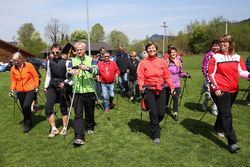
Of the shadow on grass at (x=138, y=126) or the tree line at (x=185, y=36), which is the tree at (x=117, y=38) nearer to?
the tree line at (x=185, y=36)

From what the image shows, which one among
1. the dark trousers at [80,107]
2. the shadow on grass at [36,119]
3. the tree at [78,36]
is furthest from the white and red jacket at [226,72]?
the tree at [78,36]

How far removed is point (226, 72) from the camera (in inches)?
141

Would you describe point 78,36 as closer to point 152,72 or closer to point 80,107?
point 80,107

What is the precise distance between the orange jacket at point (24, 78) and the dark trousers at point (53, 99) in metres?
0.86

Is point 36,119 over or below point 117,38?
below

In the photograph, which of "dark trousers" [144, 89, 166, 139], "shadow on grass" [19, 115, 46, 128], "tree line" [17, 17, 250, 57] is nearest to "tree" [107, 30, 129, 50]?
"tree line" [17, 17, 250, 57]

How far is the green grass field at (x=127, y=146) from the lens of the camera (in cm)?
350

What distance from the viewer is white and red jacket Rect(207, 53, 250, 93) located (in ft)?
11.7

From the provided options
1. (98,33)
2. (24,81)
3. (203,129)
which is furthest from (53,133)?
(98,33)

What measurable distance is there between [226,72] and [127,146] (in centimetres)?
266

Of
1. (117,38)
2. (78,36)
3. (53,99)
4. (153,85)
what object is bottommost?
(53,99)

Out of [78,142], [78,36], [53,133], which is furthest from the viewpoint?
[78,36]

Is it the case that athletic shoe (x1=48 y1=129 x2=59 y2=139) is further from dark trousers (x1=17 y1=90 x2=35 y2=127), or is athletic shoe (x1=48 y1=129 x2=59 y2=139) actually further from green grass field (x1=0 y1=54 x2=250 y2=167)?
dark trousers (x1=17 y1=90 x2=35 y2=127)

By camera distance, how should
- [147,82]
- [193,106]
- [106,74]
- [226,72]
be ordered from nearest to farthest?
[226,72]
[147,82]
[106,74]
[193,106]
